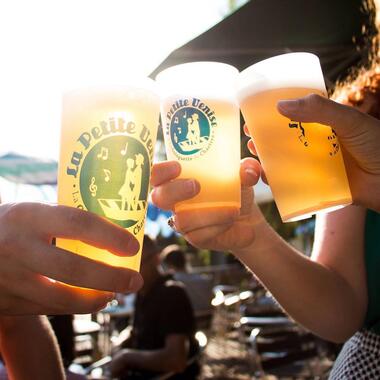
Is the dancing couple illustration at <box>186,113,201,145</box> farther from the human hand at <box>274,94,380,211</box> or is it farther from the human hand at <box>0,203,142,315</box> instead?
the human hand at <box>0,203,142,315</box>

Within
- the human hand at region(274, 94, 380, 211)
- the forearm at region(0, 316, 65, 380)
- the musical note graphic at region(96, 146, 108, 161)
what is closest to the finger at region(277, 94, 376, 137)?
the human hand at region(274, 94, 380, 211)

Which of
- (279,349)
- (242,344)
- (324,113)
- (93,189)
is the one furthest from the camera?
(242,344)

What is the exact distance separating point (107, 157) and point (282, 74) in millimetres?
466

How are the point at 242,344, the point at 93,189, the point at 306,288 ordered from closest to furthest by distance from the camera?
the point at 93,189
the point at 306,288
the point at 242,344

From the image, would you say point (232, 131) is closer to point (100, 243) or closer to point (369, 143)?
point (369, 143)

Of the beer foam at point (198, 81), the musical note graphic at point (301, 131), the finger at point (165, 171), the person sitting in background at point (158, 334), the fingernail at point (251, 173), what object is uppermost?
the beer foam at point (198, 81)

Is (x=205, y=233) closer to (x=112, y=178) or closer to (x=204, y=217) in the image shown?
(x=204, y=217)

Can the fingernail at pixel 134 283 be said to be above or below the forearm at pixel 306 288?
Answer: above

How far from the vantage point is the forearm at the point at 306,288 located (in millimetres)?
1238

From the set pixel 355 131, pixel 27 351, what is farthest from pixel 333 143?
pixel 27 351

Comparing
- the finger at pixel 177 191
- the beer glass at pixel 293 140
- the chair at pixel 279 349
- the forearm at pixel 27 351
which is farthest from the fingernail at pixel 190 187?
the chair at pixel 279 349

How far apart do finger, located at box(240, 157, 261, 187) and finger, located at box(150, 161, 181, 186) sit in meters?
0.19

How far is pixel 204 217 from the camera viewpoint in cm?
94

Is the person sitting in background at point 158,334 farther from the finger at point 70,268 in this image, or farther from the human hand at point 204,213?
the finger at point 70,268
